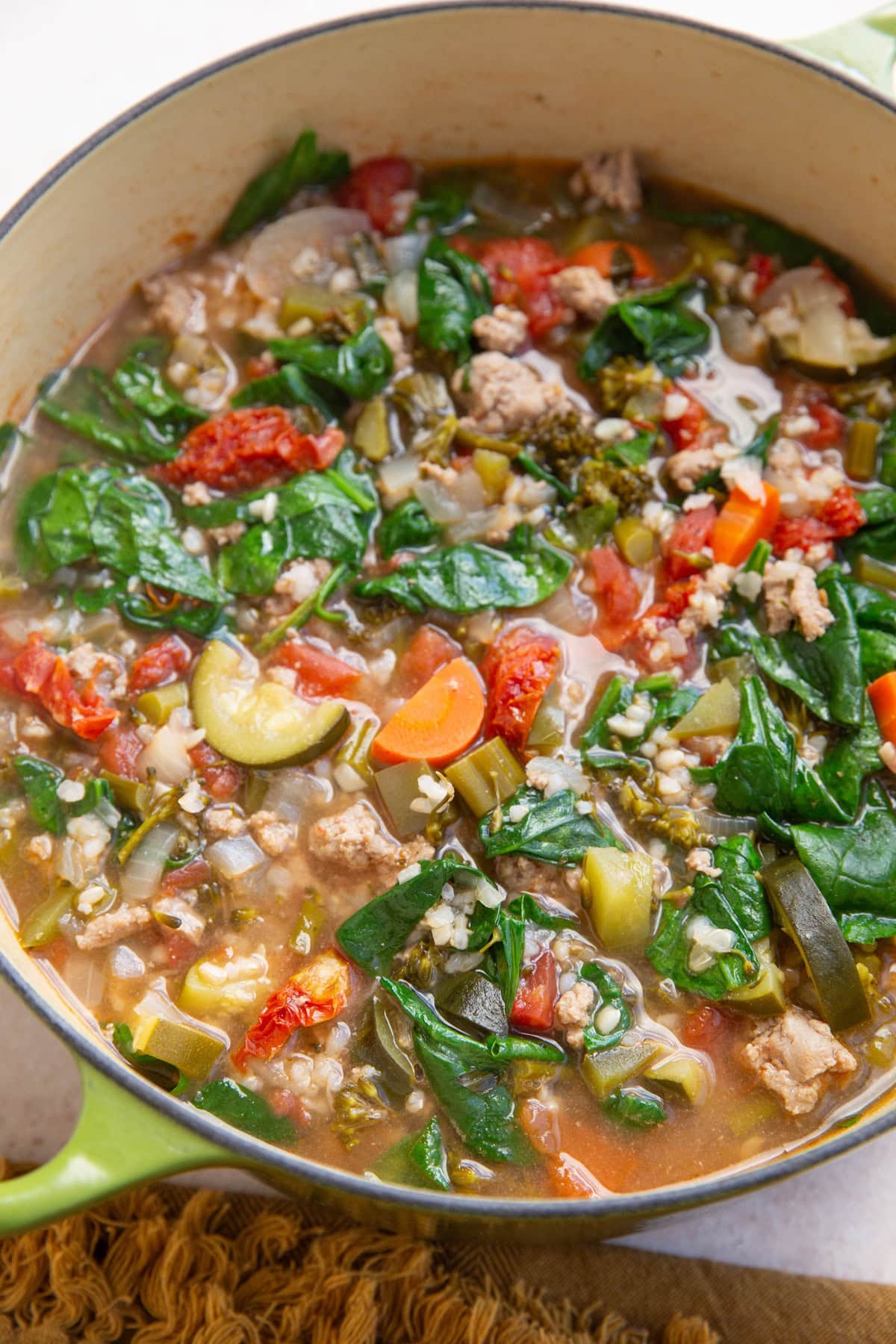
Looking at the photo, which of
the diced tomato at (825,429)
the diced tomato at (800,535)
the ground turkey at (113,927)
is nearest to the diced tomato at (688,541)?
the diced tomato at (800,535)

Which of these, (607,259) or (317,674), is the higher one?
(607,259)

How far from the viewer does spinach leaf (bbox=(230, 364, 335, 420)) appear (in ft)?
14.0

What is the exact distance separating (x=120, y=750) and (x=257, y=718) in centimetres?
44

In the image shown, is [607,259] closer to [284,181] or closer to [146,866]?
[284,181]

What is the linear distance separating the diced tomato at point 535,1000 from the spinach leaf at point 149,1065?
978mm

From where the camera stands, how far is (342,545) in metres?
4.14

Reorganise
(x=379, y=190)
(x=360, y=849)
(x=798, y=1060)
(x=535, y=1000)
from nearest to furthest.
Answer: (x=798, y=1060)
(x=535, y=1000)
(x=360, y=849)
(x=379, y=190)

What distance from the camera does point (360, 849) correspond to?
3717 mm

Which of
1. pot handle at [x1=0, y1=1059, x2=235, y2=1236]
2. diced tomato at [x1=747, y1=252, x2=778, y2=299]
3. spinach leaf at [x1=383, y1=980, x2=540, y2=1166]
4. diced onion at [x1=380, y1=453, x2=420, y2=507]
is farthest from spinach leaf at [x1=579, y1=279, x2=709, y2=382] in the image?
pot handle at [x1=0, y1=1059, x2=235, y2=1236]

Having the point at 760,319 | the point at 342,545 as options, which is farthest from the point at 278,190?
the point at 760,319

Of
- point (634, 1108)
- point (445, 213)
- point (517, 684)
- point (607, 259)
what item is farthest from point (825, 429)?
point (634, 1108)

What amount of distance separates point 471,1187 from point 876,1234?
1366 mm

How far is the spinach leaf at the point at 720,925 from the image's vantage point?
3611mm

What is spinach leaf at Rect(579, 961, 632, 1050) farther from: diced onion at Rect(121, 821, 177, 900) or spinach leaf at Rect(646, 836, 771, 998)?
diced onion at Rect(121, 821, 177, 900)
